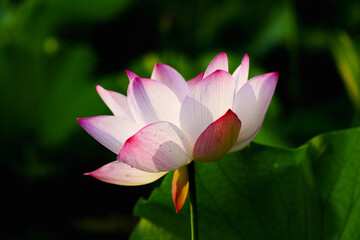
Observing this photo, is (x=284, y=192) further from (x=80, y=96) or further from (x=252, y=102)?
(x=80, y=96)

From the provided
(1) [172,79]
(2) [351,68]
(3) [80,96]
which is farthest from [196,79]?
(3) [80,96]

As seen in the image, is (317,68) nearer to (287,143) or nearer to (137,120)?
(287,143)

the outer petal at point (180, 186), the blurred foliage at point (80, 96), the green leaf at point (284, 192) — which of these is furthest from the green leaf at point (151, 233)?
the blurred foliage at point (80, 96)

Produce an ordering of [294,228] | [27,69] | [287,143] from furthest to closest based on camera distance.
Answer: [27,69] → [287,143] → [294,228]

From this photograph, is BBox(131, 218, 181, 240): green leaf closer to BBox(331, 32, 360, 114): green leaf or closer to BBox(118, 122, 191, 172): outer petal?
BBox(118, 122, 191, 172): outer petal

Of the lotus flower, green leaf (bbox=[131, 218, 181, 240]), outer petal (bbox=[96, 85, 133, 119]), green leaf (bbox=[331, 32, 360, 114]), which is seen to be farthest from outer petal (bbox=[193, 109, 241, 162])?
green leaf (bbox=[331, 32, 360, 114])

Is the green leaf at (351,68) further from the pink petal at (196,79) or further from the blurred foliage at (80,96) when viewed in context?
the pink petal at (196,79)

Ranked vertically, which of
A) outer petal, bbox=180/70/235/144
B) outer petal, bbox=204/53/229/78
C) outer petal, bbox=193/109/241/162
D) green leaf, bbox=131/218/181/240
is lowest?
green leaf, bbox=131/218/181/240

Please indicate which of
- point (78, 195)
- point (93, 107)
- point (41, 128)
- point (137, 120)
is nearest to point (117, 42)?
point (93, 107)
